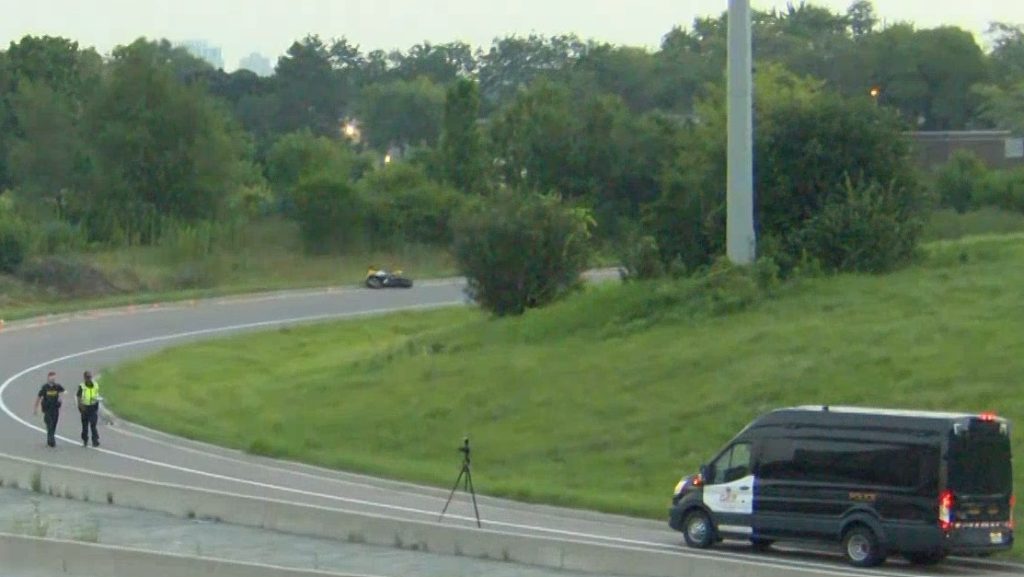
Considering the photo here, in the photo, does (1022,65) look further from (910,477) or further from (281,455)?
(910,477)

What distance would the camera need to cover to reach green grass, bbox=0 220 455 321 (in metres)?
75.1

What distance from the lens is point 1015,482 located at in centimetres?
2781

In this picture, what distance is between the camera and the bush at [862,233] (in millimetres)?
44531

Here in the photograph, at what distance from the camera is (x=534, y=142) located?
312 ft

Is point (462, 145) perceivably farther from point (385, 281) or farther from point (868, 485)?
point (868, 485)

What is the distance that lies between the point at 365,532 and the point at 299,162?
3581 inches

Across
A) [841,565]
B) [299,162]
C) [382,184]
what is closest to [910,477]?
[841,565]

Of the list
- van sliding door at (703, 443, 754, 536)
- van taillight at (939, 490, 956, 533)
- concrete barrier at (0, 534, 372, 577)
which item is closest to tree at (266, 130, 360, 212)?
van sliding door at (703, 443, 754, 536)

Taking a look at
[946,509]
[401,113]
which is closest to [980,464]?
[946,509]

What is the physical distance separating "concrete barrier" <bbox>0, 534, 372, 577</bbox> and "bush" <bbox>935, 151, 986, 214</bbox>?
57357mm

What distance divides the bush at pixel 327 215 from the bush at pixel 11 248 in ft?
52.9

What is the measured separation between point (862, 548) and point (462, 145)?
80.6 m

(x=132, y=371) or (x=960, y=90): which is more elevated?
(x=960, y=90)

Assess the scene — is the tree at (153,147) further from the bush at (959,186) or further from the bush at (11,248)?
the bush at (959,186)
